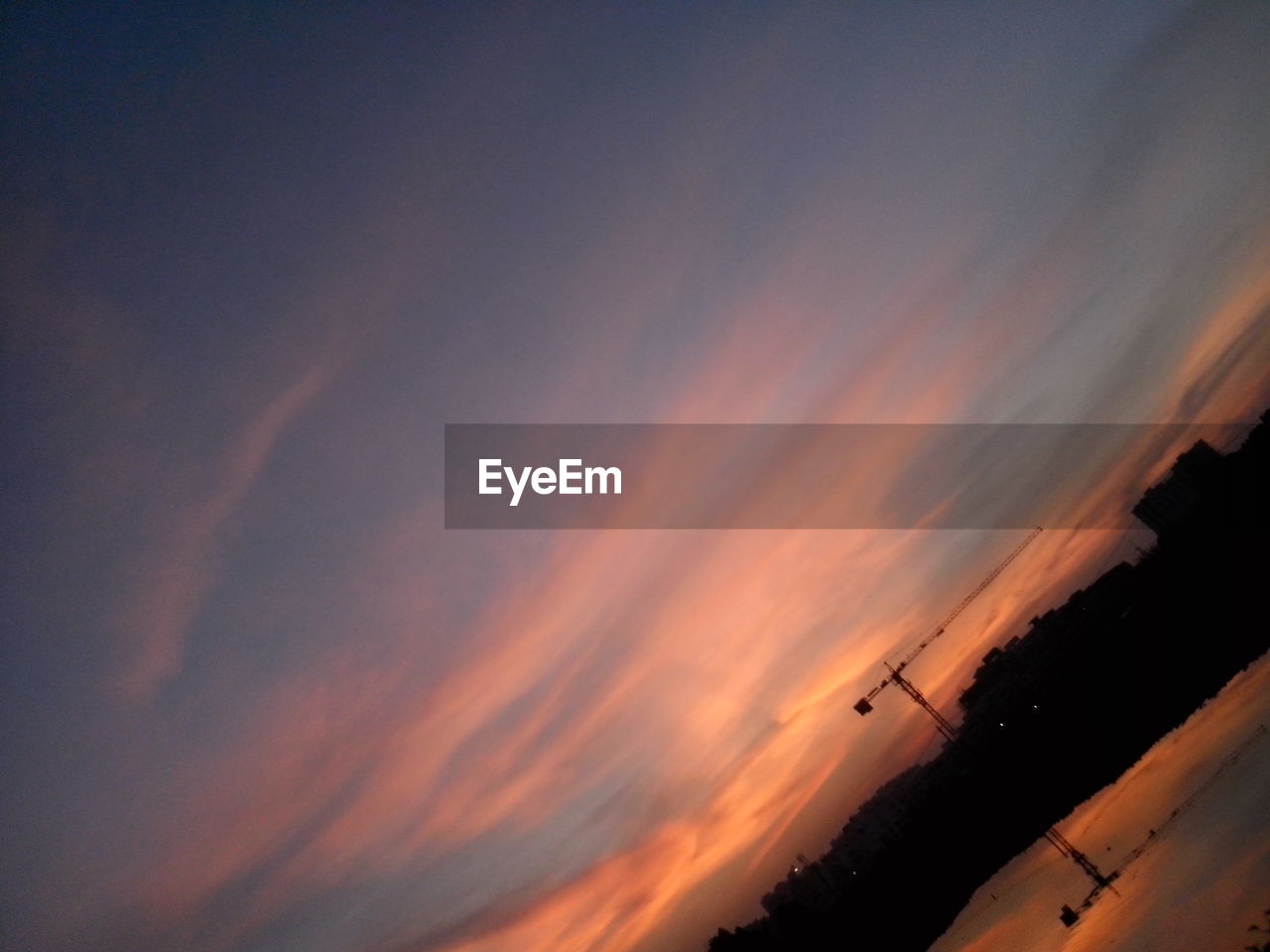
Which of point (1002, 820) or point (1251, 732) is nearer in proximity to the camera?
point (1251, 732)

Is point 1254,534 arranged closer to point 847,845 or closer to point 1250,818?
point 1250,818

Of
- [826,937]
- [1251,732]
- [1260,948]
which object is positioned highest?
[1260,948]

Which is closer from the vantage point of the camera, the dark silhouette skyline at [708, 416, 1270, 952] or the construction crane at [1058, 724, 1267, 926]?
the construction crane at [1058, 724, 1267, 926]

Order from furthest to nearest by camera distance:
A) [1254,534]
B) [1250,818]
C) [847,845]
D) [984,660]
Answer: [847,845] < [984,660] < [1254,534] < [1250,818]

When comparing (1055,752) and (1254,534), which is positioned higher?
(1254,534)

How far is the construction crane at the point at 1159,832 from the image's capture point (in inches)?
1517

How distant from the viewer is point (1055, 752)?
82.7m

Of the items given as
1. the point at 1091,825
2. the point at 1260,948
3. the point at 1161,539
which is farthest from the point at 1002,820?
the point at 1260,948

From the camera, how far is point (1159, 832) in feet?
145

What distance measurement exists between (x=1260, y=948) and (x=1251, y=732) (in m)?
28.4

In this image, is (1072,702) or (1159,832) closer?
(1159,832)

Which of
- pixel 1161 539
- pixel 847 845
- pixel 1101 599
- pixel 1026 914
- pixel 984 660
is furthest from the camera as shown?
pixel 847 845

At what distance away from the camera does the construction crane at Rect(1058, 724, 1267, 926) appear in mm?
38531

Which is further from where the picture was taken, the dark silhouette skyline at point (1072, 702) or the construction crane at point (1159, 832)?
the dark silhouette skyline at point (1072, 702)
